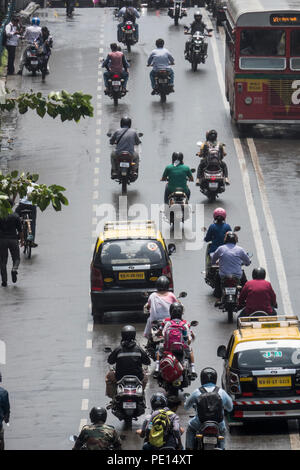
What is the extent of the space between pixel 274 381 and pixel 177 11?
36.5m

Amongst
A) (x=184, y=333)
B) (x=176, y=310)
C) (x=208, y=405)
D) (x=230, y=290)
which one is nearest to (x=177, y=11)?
(x=230, y=290)

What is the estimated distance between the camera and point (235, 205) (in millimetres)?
35062

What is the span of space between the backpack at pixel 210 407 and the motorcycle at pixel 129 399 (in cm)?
235

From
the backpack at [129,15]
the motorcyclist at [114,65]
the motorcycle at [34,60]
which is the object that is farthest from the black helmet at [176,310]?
the backpack at [129,15]

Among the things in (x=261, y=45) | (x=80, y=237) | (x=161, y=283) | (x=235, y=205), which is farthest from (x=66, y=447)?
(x=261, y=45)

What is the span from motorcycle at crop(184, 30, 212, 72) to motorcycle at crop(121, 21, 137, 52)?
9.74ft

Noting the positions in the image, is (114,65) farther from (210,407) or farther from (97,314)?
(210,407)

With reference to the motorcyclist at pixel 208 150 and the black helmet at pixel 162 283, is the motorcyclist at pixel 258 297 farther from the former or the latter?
the motorcyclist at pixel 208 150

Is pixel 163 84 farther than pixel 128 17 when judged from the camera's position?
No

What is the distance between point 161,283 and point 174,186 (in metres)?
9.14

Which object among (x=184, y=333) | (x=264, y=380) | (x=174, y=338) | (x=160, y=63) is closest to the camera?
(x=264, y=380)

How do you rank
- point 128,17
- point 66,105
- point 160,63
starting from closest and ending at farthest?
point 66,105, point 160,63, point 128,17

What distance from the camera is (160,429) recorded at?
1825 cm
